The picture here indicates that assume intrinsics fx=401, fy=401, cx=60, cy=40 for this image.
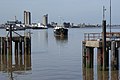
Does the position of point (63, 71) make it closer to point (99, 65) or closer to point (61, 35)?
point (99, 65)

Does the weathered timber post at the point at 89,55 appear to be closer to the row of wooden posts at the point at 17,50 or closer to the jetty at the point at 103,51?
the jetty at the point at 103,51

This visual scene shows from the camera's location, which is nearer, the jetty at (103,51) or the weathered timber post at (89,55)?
the jetty at (103,51)

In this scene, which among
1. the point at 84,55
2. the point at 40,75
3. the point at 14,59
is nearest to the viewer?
the point at 40,75

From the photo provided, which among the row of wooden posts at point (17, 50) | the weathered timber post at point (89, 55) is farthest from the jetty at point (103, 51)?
the row of wooden posts at point (17, 50)

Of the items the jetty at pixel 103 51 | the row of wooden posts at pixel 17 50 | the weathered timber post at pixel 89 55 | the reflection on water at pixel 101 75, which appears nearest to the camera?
the reflection on water at pixel 101 75

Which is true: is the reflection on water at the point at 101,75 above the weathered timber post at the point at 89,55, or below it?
below

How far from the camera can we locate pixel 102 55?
1556 inches

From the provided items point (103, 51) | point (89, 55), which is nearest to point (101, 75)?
point (103, 51)

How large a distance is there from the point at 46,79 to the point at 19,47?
2421cm

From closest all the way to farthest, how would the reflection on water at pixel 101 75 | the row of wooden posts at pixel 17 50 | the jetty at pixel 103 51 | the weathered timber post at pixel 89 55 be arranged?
the reflection on water at pixel 101 75 → the jetty at pixel 103 51 → the weathered timber post at pixel 89 55 → the row of wooden posts at pixel 17 50

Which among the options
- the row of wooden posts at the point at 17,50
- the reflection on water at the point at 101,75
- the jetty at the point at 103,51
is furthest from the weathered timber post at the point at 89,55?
the row of wooden posts at the point at 17,50

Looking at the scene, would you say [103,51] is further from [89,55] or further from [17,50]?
[17,50]

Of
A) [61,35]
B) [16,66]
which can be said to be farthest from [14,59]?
[61,35]

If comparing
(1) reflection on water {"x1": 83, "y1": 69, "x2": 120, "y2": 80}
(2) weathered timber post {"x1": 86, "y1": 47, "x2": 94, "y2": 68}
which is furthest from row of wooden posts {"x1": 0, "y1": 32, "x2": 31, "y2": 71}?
(1) reflection on water {"x1": 83, "y1": 69, "x2": 120, "y2": 80}
